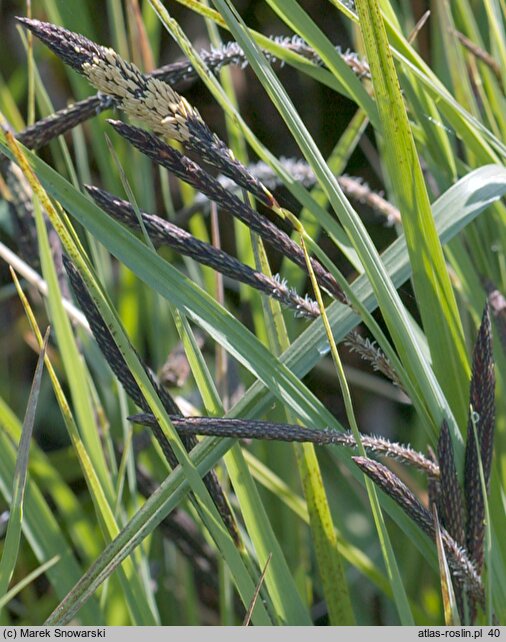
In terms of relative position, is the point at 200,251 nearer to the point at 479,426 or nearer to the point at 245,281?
the point at 245,281

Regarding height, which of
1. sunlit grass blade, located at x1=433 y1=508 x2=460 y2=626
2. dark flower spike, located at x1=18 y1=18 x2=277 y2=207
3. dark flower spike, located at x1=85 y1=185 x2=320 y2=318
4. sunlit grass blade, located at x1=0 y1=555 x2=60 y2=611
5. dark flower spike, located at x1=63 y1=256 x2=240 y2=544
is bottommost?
sunlit grass blade, located at x1=0 y1=555 x2=60 y2=611

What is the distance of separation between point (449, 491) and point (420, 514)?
0.02 m

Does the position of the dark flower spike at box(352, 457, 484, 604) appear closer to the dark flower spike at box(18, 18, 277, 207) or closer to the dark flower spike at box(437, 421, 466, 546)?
the dark flower spike at box(437, 421, 466, 546)

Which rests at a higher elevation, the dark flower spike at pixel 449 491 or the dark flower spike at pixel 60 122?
the dark flower spike at pixel 60 122

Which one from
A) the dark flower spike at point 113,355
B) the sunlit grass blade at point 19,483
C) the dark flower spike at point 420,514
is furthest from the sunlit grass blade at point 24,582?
the dark flower spike at point 420,514

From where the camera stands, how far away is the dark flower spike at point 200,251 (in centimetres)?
Result: 41

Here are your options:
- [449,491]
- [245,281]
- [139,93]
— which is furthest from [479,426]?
[139,93]

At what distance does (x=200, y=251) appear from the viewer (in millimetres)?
416

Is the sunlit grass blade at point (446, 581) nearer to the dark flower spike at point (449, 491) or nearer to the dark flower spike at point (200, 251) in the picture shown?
the dark flower spike at point (449, 491)

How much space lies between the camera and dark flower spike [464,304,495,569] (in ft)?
1.44

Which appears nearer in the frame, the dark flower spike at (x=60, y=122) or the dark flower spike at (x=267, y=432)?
the dark flower spike at (x=267, y=432)

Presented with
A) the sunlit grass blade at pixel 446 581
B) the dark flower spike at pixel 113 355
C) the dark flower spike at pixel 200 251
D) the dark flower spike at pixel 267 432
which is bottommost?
the sunlit grass blade at pixel 446 581

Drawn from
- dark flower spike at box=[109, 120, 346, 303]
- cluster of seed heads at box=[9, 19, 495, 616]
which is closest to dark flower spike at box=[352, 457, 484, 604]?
cluster of seed heads at box=[9, 19, 495, 616]

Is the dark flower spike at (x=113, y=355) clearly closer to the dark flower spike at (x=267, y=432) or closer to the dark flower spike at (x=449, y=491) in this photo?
the dark flower spike at (x=267, y=432)
